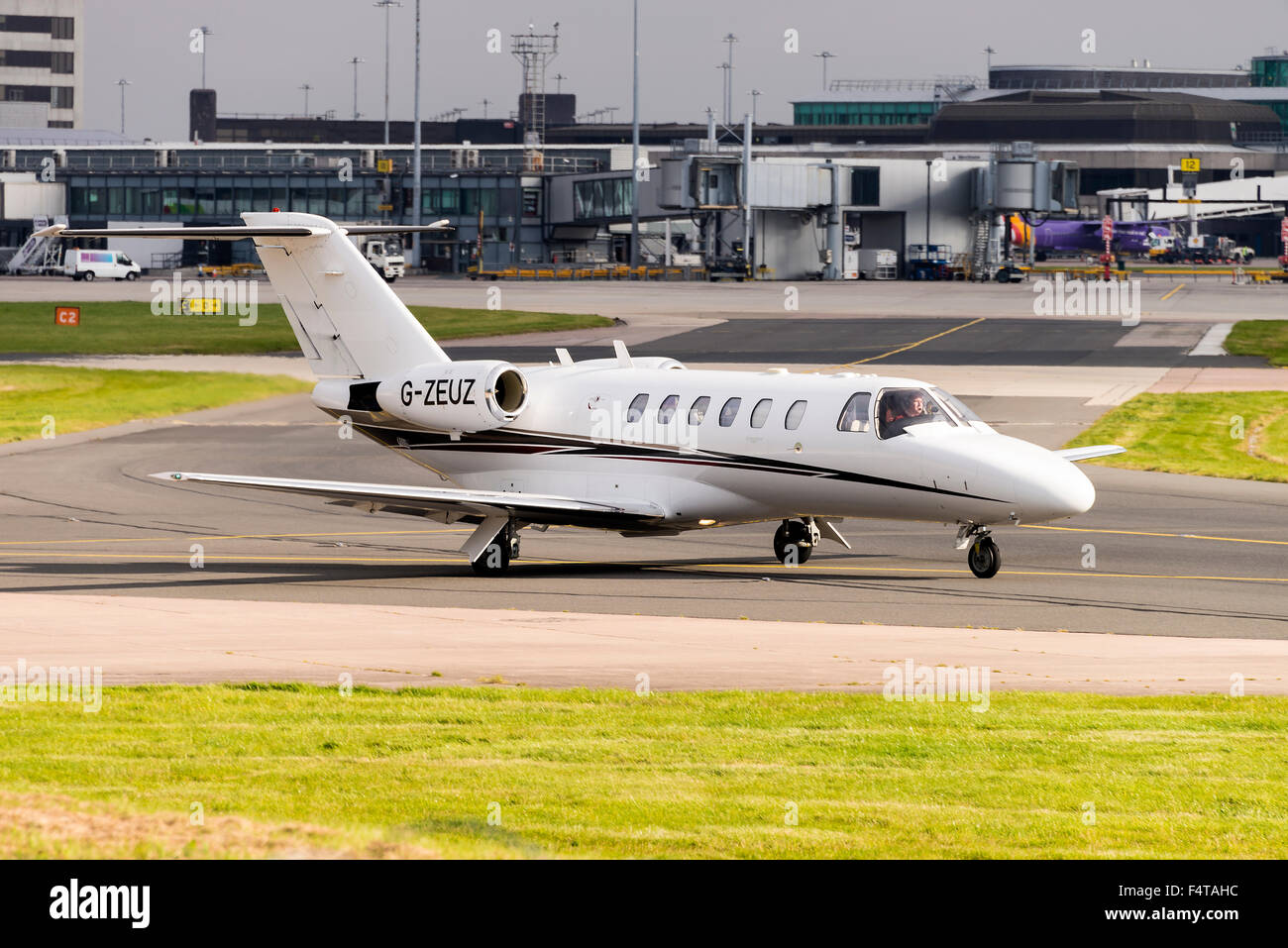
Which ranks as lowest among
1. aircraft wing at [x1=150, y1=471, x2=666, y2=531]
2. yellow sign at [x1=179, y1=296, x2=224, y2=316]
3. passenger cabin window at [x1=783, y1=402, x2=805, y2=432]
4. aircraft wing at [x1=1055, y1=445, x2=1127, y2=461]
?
aircraft wing at [x1=150, y1=471, x2=666, y2=531]

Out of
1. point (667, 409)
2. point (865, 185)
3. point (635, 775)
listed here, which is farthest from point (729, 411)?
point (865, 185)

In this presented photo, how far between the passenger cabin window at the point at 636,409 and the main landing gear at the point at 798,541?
3131mm

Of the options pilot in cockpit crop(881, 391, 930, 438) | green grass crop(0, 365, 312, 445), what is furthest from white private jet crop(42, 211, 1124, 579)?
green grass crop(0, 365, 312, 445)

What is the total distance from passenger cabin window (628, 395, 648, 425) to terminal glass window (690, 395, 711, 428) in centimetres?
88

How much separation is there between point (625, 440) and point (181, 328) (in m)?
63.0

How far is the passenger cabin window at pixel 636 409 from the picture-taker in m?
29.0

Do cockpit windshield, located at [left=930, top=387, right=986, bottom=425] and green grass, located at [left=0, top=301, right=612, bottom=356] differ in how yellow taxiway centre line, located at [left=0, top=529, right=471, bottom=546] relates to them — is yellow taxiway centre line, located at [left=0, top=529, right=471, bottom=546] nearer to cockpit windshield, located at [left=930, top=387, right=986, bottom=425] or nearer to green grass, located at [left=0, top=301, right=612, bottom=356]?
cockpit windshield, located at [left=930, top=387, right=986, bottom=425]

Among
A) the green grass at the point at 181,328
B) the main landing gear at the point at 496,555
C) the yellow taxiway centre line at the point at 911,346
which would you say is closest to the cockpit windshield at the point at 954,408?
the main landing gear at the point at 496,555

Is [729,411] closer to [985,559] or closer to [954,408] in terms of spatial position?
[954,408]

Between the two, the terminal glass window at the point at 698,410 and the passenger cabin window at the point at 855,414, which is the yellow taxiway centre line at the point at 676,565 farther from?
the passenger cabin window at the point at 855,414

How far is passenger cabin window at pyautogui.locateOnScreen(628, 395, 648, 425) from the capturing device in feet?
95.2

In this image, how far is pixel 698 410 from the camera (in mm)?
28609
